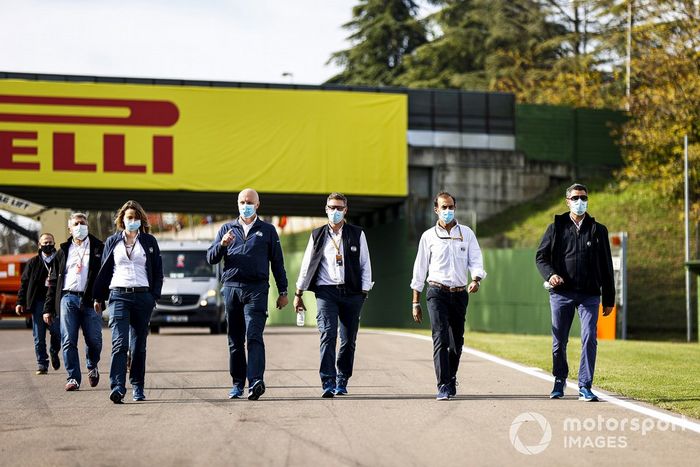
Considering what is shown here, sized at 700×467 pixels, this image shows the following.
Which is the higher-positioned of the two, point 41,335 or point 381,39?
point 381,39

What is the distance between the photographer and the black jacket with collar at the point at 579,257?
11719 mm

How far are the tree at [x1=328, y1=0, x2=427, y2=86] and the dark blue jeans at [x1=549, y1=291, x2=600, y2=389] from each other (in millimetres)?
49724

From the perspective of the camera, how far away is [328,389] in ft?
38.8

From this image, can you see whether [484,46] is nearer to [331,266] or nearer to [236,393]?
[331,266]

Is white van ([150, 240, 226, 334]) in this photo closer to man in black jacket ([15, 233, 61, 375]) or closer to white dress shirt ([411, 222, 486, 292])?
man in black jacket ([15, 233, 61, 375])

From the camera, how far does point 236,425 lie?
31.5 feet

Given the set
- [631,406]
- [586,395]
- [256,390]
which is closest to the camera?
[631,406]

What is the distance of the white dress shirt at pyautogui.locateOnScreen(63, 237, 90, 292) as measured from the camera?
13.2m

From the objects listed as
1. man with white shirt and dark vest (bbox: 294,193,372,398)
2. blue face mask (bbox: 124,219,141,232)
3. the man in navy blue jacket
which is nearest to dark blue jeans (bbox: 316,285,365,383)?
man with white shirt and dark vest (bbox: 294,193,372,398)

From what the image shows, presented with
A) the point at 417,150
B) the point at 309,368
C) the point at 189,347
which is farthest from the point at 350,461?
the point at 417,150

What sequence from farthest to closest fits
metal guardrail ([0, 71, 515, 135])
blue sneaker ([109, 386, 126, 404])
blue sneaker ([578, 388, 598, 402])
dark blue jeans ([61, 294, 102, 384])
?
metal guardrail ([0, 71, 515, 135]) → dark blue jeans ([61, 294, 102, 384]) → blue sneaker ([109, 386, 126, 404]) → blue sneaker ([578, 388, 598, 402])

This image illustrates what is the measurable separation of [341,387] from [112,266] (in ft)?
7.90

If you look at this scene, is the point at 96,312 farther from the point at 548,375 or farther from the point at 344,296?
the point at 548,375

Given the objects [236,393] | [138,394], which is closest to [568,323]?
[236,393]
